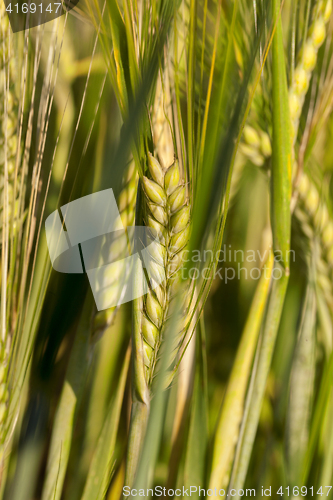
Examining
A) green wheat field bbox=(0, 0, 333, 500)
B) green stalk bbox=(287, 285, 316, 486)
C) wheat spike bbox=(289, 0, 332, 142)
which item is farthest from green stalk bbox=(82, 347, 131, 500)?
wheat spike bbox=(289, 0, 332, 142)

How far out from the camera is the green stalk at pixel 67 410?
27 cm

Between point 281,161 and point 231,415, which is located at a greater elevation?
point 281,161

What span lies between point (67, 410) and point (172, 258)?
7.7 inches

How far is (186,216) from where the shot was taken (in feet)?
0.64

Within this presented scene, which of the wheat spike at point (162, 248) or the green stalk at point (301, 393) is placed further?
the green stalk at point (301, 393)

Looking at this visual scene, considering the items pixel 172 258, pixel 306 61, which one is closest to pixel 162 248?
pixel 172 258

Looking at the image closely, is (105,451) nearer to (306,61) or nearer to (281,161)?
(281,161)

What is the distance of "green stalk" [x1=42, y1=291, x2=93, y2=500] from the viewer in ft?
0.88

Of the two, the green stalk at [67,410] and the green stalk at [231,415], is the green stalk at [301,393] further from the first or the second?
the green stalk at [67,410]

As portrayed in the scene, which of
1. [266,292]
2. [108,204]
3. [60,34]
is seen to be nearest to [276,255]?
[266,292]

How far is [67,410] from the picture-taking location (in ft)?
0.89

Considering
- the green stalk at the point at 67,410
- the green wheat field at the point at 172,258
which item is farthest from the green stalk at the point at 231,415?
the green stalk at the point at 67,410

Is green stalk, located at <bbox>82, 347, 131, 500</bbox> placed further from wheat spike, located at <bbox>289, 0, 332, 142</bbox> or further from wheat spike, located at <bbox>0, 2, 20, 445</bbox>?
wheat spike, located at <bbox>289, 0, 332, 142</bbox>

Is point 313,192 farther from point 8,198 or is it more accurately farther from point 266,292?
point 8,198
